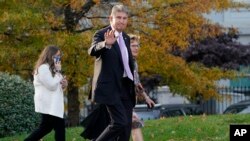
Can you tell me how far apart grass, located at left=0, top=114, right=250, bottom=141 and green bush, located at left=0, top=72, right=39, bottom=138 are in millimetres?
555

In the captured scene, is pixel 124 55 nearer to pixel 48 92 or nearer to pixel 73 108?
pixel 48 92

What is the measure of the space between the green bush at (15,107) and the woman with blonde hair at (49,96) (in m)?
3.09

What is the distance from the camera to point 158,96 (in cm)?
3253

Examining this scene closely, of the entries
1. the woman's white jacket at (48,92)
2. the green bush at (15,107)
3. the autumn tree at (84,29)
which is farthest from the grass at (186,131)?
the autumn tree at (84,29)

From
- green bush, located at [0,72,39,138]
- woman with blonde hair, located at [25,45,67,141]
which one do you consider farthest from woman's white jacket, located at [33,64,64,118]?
green bush, located at [0,72,39,138]

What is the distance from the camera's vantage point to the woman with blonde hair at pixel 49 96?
1020cm

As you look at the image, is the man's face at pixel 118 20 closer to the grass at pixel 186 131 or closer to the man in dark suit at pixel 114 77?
the man in dark suit at pixel 114 77

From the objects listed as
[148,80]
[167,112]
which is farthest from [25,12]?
[148,80]

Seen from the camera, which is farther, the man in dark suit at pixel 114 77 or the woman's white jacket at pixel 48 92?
the woman's white jacket at pixel 48 92

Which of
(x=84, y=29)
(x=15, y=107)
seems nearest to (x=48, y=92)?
(x=15, y=107)

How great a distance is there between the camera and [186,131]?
11531mm

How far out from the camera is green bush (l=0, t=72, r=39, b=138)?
13.3m

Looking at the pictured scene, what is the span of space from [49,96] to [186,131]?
2.44m

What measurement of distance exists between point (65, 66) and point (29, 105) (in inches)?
135
